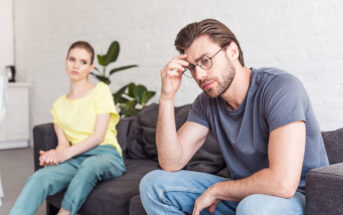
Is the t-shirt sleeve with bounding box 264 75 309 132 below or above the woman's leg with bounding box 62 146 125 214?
above

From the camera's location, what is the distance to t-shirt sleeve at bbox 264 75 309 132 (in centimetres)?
137

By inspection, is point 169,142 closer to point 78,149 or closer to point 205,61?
point 205,61

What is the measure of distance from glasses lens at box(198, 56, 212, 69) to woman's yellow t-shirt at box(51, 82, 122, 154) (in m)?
1.09

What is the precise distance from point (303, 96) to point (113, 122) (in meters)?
1.48

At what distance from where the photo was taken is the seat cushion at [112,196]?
79.5 inches

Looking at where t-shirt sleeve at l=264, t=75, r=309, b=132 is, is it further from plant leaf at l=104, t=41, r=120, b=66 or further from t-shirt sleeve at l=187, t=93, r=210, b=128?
plant leaf at l=104, t=41, r=120, b=66

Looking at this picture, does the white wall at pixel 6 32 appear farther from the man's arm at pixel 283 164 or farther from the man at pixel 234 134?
the man's arm at pixel 283 164

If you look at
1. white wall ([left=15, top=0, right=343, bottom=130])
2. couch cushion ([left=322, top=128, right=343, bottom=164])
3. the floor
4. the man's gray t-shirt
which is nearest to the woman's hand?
the floor

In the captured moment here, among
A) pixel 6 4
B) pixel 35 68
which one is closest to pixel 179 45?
pixel 35 68

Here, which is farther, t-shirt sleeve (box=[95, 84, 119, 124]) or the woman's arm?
t-shirt sleeve (box=[95, 84, 119, 124])

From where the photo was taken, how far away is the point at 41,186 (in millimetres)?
2205

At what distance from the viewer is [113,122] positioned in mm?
2660

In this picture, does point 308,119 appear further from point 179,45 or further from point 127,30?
point 127,30

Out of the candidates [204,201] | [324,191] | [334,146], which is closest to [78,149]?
[204,201]
